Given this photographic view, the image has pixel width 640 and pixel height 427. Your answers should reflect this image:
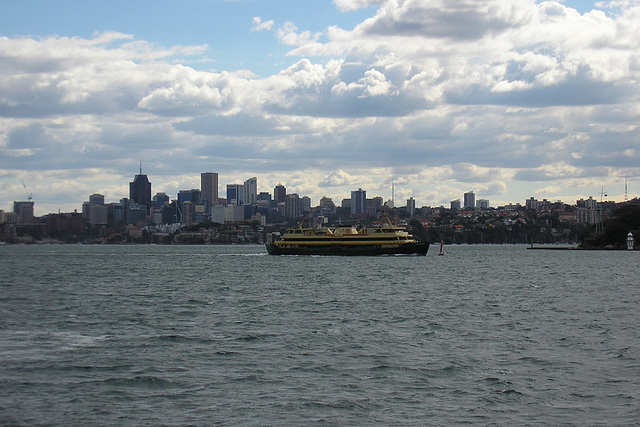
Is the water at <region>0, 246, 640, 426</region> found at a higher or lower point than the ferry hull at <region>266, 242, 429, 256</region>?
lower

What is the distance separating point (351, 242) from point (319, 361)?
343 ft

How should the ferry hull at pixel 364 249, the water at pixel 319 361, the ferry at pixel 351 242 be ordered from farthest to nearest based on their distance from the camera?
the ferry at pixel 351 242 < the ferry hull at pixel 364 249 < the water at pixel 319 361

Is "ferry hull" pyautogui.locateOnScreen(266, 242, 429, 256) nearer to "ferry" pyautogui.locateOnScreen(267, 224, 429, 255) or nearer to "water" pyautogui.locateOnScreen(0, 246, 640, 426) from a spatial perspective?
"ferry" pyautogui.locateOnScreen(267, 224, 429, 255)

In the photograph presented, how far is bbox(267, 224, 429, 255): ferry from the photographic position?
418 feet

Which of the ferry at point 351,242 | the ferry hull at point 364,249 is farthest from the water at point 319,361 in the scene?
the ferry at point 351,242

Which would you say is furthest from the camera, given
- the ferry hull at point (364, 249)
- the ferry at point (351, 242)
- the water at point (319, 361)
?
the ferry at point (351, 242)

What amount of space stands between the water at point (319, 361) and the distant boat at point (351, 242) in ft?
257

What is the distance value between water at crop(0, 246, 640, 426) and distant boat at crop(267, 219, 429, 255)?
78.4 metres

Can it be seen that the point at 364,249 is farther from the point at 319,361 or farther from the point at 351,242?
the point at 319,361

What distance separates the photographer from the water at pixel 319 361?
19109 millimetres

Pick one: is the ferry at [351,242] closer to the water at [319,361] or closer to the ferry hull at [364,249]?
the ferry hull at [364,249]

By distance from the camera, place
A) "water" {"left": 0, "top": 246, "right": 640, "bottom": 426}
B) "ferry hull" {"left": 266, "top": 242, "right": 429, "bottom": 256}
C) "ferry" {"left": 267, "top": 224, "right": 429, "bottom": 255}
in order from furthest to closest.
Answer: "ferry" {"left": 267, "top": 224, "right": 429, "bottom": 255}
"ferry hull" {"left": 266, "top": 242, "right": 429, "bottom": 256}
"water" {"left": 0, "top": 246, "right": 640, "bottom": 426}

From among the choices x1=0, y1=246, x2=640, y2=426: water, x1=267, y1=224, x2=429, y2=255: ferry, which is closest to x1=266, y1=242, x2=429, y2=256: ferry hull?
x1=267, y1=224, x2=429, y2=255: ferry

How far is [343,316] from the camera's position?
129 feet
